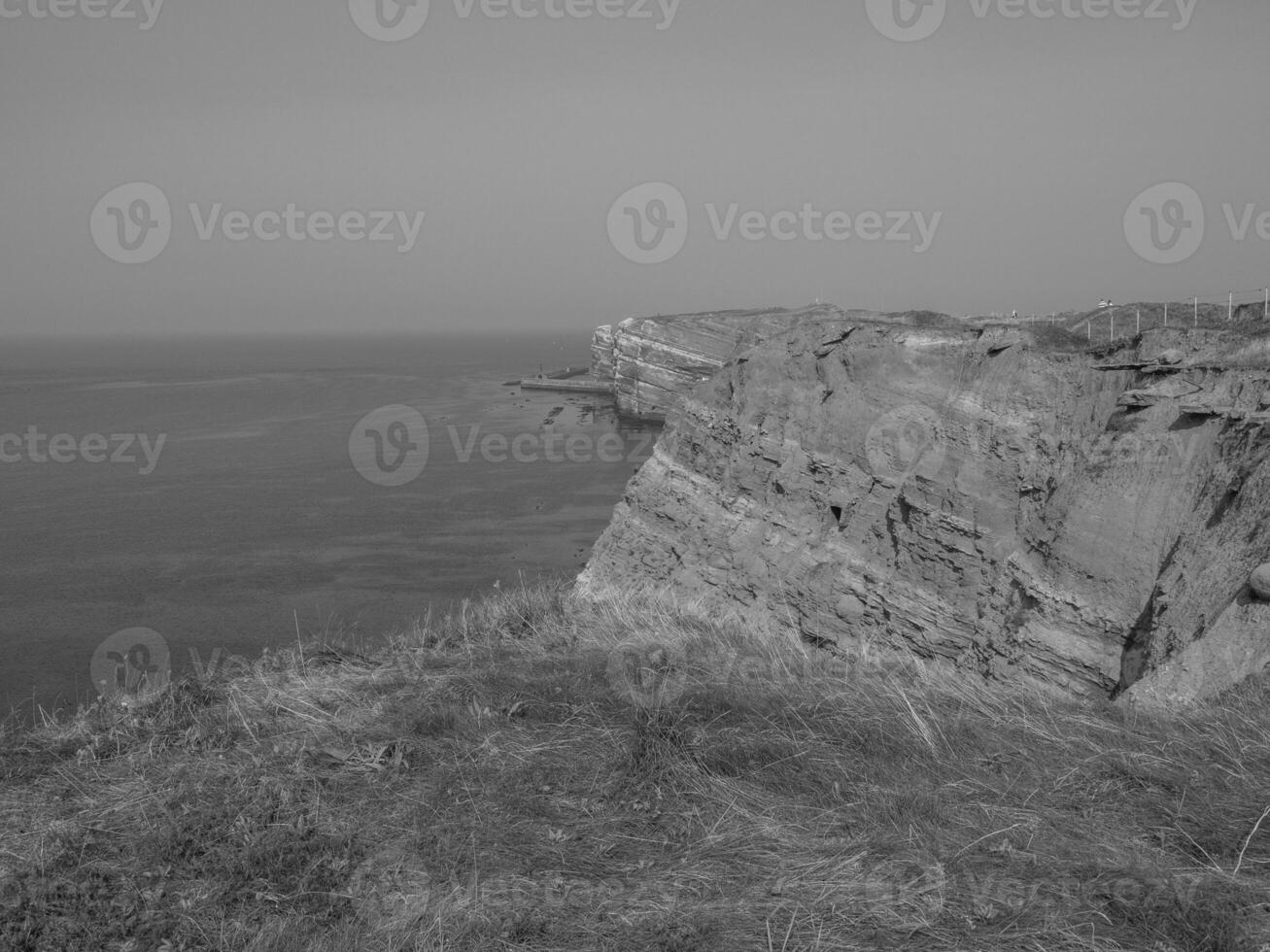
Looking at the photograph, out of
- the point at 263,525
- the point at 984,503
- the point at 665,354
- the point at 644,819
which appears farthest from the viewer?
the point at 665,354

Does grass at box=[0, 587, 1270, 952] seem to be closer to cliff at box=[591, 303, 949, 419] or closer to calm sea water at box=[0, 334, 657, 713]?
calm sea water at box=[0, 334, 657, 713]

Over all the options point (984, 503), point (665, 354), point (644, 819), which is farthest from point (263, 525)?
point (665, 354)

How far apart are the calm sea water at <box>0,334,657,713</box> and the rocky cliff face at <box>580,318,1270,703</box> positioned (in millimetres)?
5335

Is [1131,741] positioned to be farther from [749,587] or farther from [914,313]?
[914,313]

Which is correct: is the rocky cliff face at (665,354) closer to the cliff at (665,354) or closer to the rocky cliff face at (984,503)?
the cliff at (665,354)

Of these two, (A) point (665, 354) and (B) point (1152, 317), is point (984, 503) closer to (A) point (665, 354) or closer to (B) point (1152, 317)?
→ (B) point (1152, 317)

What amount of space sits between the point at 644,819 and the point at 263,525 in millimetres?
30030

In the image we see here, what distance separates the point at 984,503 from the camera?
468 inches

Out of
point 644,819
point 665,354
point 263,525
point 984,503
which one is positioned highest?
point 665,354

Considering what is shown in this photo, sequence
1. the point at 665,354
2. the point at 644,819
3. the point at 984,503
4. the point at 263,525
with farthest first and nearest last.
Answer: the point at 665,354, the point at 263,525, the point at 984,503, the point at 644,819

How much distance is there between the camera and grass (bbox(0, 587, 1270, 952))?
12.8 ft

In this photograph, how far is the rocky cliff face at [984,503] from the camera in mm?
9188

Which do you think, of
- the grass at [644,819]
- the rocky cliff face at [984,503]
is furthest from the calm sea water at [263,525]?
the grass at [644,819]

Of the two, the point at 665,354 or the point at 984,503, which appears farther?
the point at 665,354
